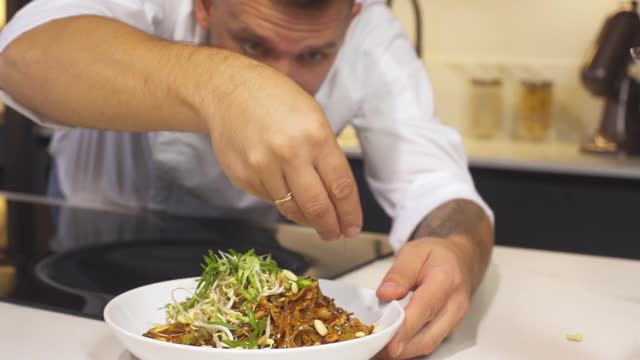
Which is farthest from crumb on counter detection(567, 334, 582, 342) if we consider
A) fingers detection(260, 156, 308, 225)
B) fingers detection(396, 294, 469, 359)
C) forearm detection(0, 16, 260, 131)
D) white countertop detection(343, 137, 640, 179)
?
white countertop detection(343, 137, 640, 179)

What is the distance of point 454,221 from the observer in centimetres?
127

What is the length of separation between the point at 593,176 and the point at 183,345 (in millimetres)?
1807

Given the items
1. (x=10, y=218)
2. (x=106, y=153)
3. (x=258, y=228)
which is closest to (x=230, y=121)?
(x=258, y=228)

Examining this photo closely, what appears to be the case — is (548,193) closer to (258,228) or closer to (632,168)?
(632,168)

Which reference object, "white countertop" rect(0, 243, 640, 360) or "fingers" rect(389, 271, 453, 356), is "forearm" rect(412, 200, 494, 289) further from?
"fingers" rect(389, 271, 453, 356)

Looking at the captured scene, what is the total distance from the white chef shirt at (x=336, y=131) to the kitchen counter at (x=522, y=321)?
168mm

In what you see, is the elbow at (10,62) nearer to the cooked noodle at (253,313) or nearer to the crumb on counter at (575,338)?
the cooked noodle at (253,313)

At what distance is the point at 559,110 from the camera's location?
2967mm

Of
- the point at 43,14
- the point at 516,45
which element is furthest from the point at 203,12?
the point at 516,45

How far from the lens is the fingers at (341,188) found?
0.85m

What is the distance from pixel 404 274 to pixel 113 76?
0.41 metres

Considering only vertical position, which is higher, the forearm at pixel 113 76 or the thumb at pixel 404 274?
the forearm at pixel 113 76

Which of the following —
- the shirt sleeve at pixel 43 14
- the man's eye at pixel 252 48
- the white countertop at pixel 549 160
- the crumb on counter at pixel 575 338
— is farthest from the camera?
the white countertop at pixel 549 160

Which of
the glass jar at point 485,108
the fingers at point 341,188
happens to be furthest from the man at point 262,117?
the glass jar at point 485,108
